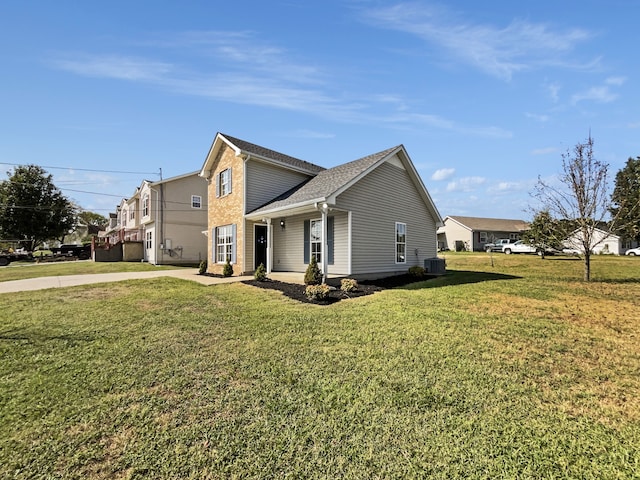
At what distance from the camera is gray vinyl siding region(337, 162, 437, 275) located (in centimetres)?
1221

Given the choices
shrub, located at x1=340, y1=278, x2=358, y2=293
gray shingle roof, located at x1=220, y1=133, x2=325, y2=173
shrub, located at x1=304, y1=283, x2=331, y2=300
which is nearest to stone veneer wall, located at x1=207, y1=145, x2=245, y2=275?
gray shingle roof, located at x1=220, y1=133, x2=325, y2=173

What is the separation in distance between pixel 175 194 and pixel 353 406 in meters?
26.3

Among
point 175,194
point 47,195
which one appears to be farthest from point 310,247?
point 47,195

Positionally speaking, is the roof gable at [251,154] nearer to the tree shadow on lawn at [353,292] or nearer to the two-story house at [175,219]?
the tree shadow on lawn at [353,292]

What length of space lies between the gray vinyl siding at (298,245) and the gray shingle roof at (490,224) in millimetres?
34708

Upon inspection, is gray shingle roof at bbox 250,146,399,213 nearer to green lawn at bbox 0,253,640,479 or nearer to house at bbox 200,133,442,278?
house at bbox 200,133,442,278

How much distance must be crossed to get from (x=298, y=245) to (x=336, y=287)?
154 inches

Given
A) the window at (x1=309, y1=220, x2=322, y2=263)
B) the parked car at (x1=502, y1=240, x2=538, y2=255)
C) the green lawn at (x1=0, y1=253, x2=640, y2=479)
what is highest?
the window at (x1=309, y1=220, x2=322, y2=263)

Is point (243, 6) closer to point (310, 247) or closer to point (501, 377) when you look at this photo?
point (310, 247)

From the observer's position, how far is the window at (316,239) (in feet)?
42.4

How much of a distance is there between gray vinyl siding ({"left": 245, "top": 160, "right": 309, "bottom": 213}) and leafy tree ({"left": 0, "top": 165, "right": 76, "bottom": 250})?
39.5 m

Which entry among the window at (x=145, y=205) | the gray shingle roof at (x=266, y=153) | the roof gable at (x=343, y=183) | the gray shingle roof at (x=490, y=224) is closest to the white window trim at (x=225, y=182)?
the gray shingle roof at (x=266, y=153)

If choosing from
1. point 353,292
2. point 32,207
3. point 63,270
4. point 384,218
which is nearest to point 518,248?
point 384,218

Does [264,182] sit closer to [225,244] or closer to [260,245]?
[260,245]
